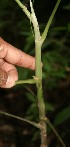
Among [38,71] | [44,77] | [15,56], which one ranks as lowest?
[38,71]

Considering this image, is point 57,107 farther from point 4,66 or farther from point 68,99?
point 4,66

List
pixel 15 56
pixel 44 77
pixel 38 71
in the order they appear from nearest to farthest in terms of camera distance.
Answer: pixel 38 71
pixel 15 56
pixel 44 77

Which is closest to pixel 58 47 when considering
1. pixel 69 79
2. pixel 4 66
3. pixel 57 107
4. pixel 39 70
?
pixel 57 107

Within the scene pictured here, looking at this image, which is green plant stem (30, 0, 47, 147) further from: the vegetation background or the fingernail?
the vegetation background

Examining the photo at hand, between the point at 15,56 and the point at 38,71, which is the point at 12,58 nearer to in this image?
the point at 15,56

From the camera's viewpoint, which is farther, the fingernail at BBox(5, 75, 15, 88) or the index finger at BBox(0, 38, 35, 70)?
the index finger at BBox(0, 38, 35, 70)

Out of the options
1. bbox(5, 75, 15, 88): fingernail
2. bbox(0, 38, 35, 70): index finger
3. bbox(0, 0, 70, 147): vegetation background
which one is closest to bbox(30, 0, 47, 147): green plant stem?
bbox(5, 75, 15, 88): fingernail

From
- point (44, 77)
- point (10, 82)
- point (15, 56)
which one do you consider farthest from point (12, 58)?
point (44, 77)
